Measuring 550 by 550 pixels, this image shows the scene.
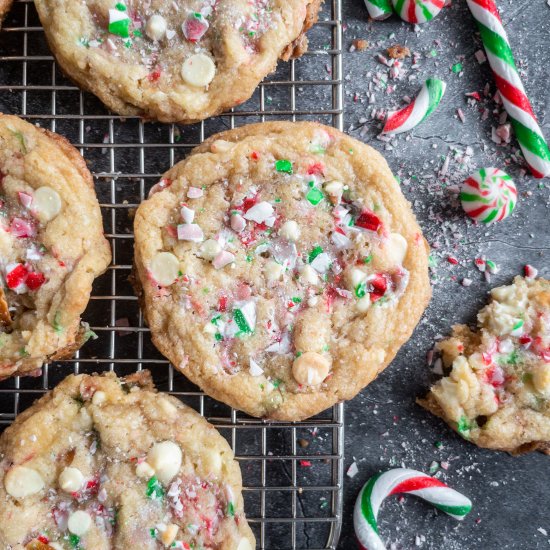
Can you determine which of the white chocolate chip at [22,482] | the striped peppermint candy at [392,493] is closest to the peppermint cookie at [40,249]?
the white chocolate chip at [22,482]

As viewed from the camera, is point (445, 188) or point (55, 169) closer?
point (55, 169)

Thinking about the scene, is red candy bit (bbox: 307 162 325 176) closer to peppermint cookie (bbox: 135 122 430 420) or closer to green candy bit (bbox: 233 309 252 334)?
peppermint cookie (bbox: 135 122 430 420)

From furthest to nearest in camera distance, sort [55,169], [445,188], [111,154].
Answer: [445,188], [111,154], [55,169]

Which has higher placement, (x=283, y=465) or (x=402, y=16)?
(x=402, y=16)

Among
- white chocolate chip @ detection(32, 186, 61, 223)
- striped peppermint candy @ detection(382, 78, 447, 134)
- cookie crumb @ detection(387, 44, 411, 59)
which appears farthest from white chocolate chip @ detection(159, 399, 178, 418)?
cookie crumb @ detection(387, 44, 411, 59)

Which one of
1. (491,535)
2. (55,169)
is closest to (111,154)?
(55,169)

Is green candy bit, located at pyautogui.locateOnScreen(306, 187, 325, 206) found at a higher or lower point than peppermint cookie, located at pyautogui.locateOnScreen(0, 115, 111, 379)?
higher

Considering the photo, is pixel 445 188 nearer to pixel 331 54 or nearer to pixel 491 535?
pixel 331 54

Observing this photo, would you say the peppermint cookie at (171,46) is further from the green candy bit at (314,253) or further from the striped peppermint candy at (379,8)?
the green candy bit at (314,253)

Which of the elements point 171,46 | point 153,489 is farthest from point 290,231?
point 153,489
